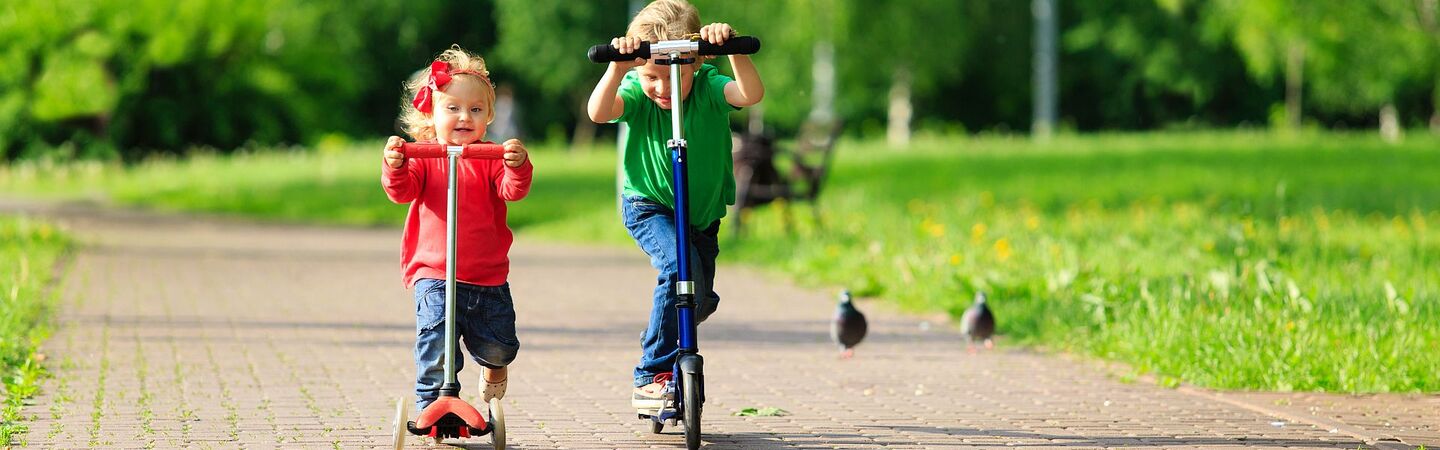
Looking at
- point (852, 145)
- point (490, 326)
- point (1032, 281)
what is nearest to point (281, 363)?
point (490, 326)

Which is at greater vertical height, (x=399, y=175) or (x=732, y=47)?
(x=732, y=47)

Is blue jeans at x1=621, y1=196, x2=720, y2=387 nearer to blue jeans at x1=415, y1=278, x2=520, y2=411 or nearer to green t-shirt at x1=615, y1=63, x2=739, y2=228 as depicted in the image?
green t-shirt at x1=615, y1=63, x2=739, y2=228

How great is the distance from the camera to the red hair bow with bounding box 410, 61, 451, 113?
5.23 m

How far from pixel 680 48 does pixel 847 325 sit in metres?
2.78

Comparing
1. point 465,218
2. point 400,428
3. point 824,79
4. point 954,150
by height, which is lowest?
point 400,428

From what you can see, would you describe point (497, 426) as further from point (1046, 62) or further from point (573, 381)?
point (1046, 62)

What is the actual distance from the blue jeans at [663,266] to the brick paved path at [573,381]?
0.87 ft

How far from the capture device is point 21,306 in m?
8.51

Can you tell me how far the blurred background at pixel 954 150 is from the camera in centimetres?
816

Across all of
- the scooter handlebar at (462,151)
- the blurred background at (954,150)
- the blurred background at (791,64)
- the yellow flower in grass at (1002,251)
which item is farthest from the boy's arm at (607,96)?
the blurred background at (791,64)

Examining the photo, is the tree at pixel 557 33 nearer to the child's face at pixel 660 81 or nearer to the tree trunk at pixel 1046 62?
the tree trunk at pixel 1046 62

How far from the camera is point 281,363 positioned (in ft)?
24.7

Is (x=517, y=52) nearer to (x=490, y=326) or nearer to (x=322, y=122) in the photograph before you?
(x=322, y=122)

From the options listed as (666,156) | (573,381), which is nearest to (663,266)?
(666,156)
